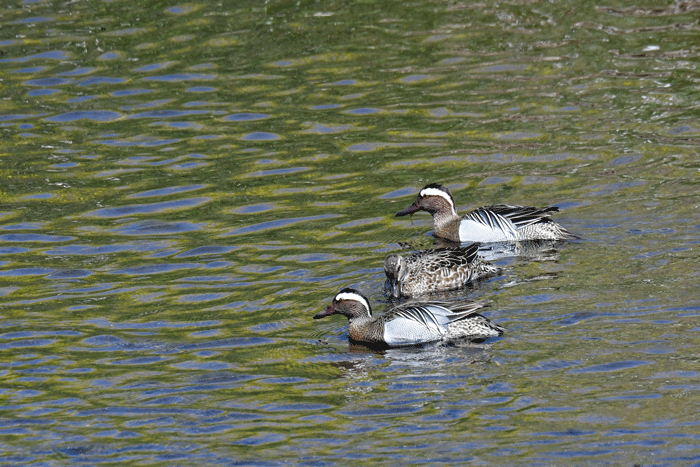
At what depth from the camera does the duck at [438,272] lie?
12172 millimetres

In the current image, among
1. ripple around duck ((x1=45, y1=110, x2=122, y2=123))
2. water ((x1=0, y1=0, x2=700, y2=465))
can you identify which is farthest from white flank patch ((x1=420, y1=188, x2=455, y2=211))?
ripple around duck ((x1=45, y1=110, x2=122, y2=123))

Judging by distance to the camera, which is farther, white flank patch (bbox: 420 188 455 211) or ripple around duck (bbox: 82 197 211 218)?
ripple around duck (bbox: 82 197 211 218)

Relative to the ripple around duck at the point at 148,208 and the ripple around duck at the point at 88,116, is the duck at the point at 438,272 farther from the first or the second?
the ripple around duck at the point at 88,116

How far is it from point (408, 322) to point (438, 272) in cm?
170

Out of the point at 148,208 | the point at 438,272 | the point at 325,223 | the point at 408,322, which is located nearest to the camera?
the point at 408,322

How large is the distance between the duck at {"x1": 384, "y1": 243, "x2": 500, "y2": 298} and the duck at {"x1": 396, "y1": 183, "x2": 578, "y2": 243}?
82 centimetres

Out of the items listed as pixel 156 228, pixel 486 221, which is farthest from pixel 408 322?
pixel 156 228

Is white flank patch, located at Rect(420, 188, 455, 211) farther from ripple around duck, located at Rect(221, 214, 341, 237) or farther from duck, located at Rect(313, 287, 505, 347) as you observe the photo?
duck, located at Rect(313, 287, 505, 347)

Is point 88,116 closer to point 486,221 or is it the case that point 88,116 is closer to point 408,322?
point 486,221

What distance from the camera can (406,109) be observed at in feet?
55.9

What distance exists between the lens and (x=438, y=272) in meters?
12.4

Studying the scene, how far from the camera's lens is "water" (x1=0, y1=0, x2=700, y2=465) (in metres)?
8.59

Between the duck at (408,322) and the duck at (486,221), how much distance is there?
2.28 m

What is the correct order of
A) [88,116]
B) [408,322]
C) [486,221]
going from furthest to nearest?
[88,116]
[486,221]
[408,322]
